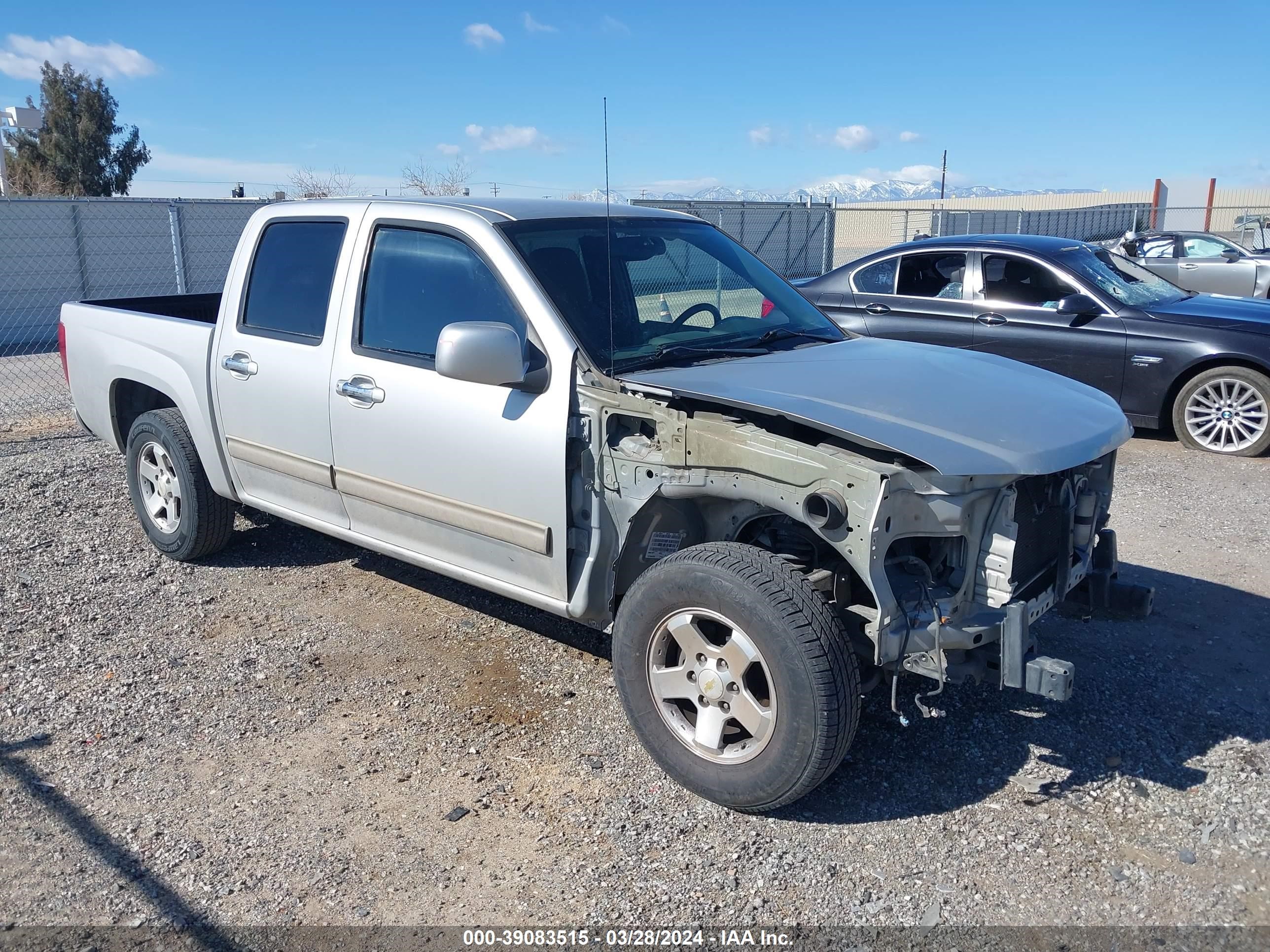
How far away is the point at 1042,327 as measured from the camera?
8.55 metres

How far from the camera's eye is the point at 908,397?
3.62 meters

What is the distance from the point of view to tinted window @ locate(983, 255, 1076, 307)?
28.2ft

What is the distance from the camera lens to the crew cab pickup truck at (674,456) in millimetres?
3234

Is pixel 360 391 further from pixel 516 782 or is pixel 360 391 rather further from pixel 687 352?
pixel 516 782

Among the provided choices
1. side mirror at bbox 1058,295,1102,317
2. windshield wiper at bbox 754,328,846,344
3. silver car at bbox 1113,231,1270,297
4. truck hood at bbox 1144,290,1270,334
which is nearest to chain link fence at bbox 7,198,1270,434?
silver car at bbox 1113,231,1270,297

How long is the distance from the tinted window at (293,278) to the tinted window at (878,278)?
5.77 m

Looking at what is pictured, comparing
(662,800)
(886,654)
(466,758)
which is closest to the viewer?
(886,654)

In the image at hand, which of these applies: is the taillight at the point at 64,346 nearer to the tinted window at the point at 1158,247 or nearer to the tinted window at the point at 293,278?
the tinted window at the point at 293,278

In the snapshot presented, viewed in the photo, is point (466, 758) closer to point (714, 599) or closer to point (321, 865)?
point (321, 865)

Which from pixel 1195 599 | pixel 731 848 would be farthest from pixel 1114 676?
pixel 731 848

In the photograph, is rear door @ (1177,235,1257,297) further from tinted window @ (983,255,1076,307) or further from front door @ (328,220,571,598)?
front door @ (328,220,571,598)

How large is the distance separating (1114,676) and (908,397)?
5.86ft

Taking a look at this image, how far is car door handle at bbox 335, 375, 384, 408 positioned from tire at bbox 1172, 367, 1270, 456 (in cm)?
673

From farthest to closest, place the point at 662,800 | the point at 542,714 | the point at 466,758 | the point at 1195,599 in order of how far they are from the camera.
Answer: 1. the point at 1195,599
2. the point at 542,714
3. the point at 466,758
4. the point at 662,800
